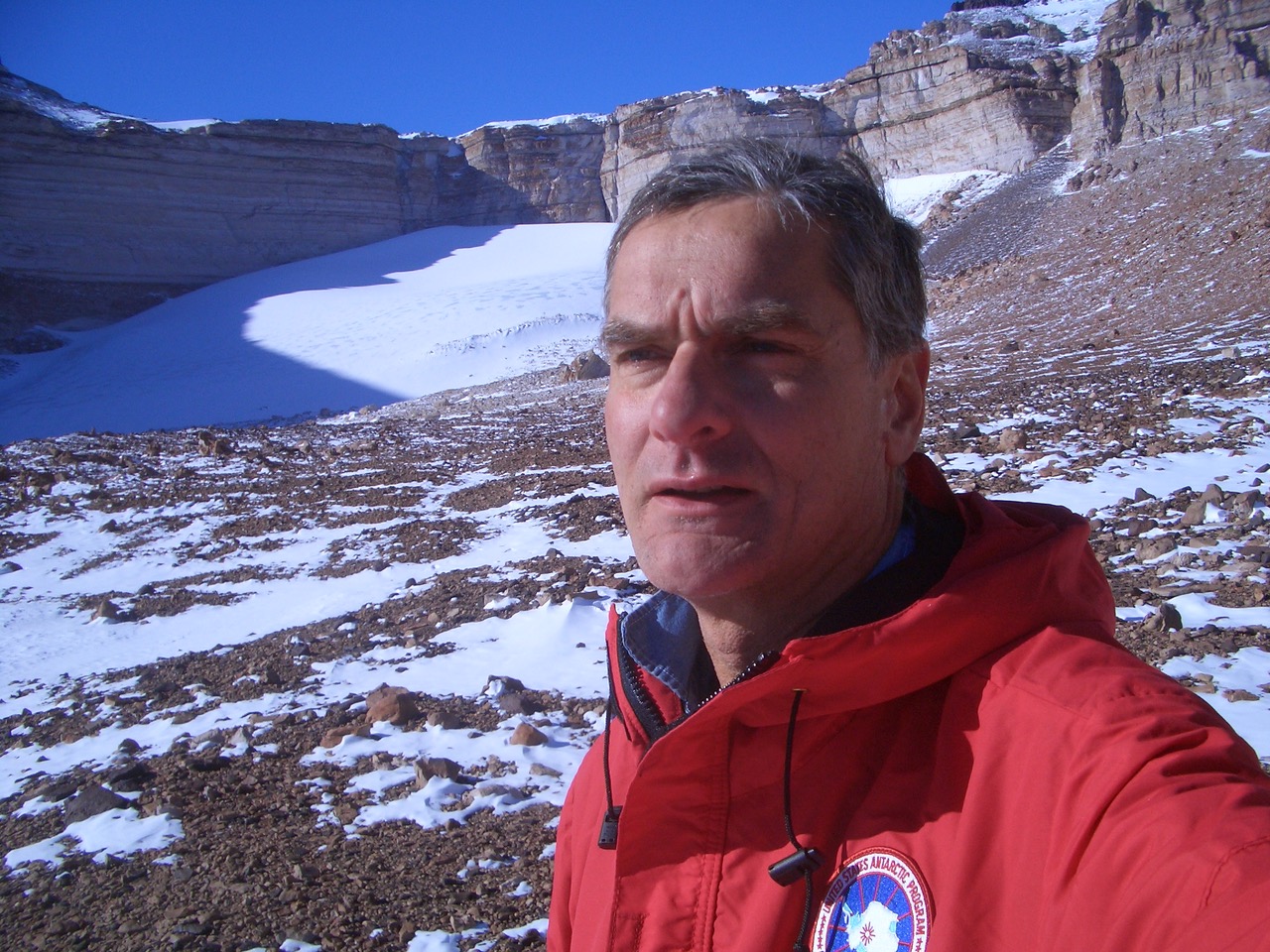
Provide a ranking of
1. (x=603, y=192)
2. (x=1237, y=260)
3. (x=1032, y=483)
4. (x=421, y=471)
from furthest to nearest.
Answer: (x=603, y=192) < (x=1237, y=260) < (x=421, y=471) < (x=1032, y=483)

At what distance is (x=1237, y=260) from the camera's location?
16.9 m

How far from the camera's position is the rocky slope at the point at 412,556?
3180mm

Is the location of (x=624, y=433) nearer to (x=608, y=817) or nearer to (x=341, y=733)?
(x=608, y=817)

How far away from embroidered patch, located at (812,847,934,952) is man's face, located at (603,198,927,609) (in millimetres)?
455

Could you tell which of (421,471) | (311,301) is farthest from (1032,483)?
(311,301)

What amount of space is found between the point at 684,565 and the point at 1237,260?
65.4 ft

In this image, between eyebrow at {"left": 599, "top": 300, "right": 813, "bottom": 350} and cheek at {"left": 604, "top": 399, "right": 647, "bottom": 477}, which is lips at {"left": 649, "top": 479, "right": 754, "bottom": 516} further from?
eyebrow at {"left": 599, "top": 300, "right": 813, "bottom": 350}

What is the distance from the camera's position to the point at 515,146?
57719 millimetres

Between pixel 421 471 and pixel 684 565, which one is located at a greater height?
pixel 684 565

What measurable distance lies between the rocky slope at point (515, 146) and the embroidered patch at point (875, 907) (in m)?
33.8

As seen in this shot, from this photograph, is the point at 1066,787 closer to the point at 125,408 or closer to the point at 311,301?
the point at 125,408

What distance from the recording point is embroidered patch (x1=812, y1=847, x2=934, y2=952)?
3.23 feet

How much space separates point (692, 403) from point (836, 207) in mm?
411

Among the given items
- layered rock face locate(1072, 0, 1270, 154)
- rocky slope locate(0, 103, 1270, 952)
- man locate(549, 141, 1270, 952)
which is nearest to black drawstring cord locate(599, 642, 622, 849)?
man locate(549, 141, 1270, 952)
